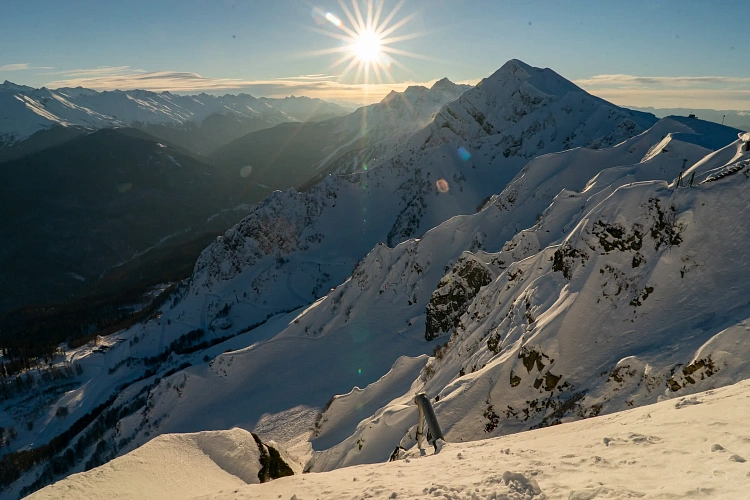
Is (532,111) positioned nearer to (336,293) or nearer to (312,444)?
(336,293)

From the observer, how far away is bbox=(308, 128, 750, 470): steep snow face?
1634cm

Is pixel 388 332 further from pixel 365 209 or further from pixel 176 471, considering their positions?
pixel 365 209

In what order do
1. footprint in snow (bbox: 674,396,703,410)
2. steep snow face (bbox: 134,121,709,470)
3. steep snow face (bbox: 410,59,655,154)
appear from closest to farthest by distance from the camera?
footprint in snow (bbox: 674,396,703,410)
steep snow face (bbox: 134,121,709,470)
steep snow face (bbox: 410,59,655,154)

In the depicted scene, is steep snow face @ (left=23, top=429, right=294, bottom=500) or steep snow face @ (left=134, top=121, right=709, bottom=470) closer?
steep snow face @ (left=23, top=429, right=294, bottom=500)

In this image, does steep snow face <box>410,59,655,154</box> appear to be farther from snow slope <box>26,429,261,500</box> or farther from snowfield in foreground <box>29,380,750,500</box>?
snow slope <box>26,429,261,500</box>

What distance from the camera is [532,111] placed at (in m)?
132

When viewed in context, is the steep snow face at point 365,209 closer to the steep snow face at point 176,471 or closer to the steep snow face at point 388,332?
the steep snow face at point 388,332

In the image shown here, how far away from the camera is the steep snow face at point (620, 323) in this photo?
643 inches

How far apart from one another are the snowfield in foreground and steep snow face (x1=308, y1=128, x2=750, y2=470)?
306 cm

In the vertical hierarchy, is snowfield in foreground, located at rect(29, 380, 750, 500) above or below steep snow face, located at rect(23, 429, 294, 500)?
above

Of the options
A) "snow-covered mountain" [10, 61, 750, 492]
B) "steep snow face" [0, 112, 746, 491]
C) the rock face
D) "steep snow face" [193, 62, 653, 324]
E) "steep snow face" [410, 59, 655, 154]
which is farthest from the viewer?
"steep snow face" [193, 62, 653, 324]

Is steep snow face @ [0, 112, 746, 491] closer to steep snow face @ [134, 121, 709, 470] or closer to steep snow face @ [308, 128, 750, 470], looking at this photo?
steep snow face @ [308, 128, 750, 470]

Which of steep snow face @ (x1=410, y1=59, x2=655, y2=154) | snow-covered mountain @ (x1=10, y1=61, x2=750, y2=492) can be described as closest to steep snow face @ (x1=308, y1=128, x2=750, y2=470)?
snow-covered mountain @ (x1=10, y1=61, x2=750, y2=492)

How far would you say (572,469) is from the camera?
409 inches
